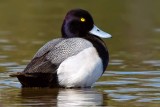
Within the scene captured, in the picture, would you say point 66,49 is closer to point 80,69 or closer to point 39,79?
point 80,69

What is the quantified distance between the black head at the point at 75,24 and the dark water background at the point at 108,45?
0.83 metres

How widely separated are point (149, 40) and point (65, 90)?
18.2 feet

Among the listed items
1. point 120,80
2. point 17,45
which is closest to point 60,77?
point 120,80

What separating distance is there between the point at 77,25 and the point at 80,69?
91cm

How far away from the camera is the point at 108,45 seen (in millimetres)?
16516

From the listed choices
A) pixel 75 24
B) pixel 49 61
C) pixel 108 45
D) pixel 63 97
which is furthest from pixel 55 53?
pixel 108 45

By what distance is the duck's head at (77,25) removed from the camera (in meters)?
12.2

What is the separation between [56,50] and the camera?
11906 mm

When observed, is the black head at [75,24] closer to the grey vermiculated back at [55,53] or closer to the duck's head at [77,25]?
the duck's head at [77,25]

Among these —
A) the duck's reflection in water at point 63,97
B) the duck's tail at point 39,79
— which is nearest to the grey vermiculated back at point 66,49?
A: the duck's tail at point 39,79

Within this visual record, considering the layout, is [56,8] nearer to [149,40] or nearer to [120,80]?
[149,40]

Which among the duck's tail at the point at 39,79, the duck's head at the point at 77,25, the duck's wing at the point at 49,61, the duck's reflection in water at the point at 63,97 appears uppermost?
the duck's head at the point at 77,25

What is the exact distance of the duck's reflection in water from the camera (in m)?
10.6

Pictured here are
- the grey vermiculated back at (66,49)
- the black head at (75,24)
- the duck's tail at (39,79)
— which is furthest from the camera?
the black head at (75,24)
